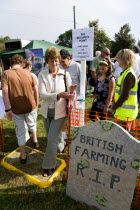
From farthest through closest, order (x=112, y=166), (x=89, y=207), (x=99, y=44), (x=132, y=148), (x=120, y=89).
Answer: (x=99, y=44), (x=120, y=89), (x=89, y=207), (x=112, y=166), (x=132, y=148)

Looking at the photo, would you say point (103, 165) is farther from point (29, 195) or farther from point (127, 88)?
point (29, 195)

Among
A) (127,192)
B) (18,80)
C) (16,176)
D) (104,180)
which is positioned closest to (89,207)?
(104,180)

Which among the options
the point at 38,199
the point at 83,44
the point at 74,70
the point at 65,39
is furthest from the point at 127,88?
the point at 65,39

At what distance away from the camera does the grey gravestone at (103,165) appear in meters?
1.59

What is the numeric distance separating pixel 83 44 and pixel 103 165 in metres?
2.01

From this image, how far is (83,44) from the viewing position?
2.86m

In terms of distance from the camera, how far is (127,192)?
1632mm

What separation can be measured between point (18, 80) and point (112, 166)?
1721 mm

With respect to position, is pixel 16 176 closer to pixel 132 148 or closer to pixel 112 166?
pixel 112 166

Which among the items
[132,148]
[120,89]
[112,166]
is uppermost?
[120,89]

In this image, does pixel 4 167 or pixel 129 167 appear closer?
pixel 129 167

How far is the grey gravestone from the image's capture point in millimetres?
1586

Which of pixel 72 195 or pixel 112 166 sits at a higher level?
pixel 112 166

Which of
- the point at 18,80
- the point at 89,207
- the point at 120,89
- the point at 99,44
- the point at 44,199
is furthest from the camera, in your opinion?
the point at 99,44
